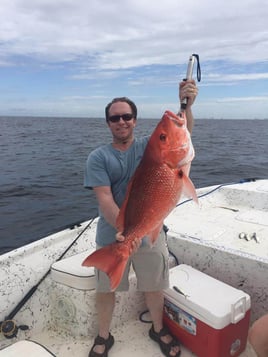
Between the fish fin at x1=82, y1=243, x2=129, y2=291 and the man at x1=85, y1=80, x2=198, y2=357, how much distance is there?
0.62 m

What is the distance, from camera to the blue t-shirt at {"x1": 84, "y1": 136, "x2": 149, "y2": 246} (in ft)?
10.6

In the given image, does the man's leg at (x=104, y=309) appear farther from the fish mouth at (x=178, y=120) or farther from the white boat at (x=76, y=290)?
the fish mouth at (x=178, y=120)

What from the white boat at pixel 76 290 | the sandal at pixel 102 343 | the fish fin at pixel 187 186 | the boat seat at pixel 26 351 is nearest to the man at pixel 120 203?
the sandal at pixel 102 343

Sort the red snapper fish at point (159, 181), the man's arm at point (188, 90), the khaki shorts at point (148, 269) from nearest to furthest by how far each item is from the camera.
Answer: the red snapper fish at point (159, 181), the man's arm at point (188, 90), the khaki shorts at point (148, 269)

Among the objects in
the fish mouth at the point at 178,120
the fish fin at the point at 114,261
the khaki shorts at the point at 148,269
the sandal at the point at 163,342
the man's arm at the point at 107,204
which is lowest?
the sandal at the point at 163,342

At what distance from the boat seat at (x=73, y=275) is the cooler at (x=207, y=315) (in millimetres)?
838

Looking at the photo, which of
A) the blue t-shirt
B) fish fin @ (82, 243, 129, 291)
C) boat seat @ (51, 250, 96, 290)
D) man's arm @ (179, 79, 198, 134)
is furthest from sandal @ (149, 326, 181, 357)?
man's arm @ (179, 79, 198, 134)

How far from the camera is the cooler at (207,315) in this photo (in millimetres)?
3348

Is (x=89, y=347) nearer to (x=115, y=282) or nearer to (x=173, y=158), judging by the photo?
(x=115, y=282)

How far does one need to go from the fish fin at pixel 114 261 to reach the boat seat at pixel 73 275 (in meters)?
1.43

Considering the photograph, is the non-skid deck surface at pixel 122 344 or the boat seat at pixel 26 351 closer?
the boat seat at pixel 26 351

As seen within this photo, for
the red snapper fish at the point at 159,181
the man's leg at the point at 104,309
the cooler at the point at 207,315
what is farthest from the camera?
the man's leg at the point at 104,309

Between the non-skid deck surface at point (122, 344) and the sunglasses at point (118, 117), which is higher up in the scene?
the sunglasses at point (118, 117)

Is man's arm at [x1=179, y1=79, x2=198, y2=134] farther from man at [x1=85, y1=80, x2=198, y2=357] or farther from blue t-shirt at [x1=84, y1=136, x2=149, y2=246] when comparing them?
blue t-shirt at [x1=84, y1=136, x2=149, y2=246]
